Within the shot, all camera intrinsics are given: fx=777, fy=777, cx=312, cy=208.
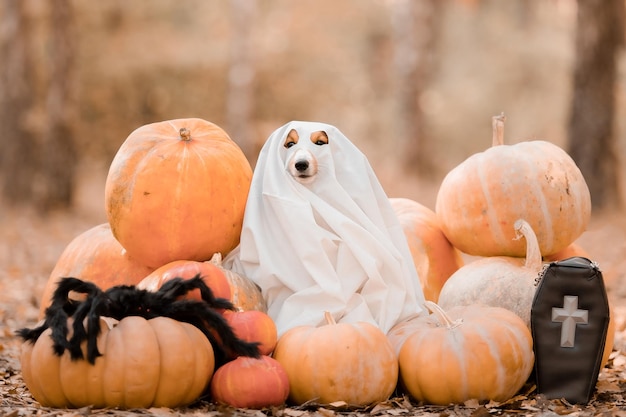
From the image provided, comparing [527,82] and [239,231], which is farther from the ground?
[527,82]

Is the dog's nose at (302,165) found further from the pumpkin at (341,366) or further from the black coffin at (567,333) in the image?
the black coffin at (567,333)

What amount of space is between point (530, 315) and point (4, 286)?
15.7 ft

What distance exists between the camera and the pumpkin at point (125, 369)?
2.97 metres

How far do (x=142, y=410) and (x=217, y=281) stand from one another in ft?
2.31

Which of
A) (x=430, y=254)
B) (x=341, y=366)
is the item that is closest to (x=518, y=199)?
(x=430, y=254)

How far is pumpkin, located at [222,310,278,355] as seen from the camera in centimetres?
334

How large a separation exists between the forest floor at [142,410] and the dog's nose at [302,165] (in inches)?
45.9

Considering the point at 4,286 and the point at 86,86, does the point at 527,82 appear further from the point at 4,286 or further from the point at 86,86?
the point at 4,286

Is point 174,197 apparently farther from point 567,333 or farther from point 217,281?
point 567,333

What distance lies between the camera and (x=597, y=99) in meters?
9.09

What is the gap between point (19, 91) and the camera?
10922mm

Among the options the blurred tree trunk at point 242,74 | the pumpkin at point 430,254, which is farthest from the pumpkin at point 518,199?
the blurred tree trunk at point 242,74

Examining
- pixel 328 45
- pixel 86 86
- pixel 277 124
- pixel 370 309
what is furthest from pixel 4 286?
pixel 328 45

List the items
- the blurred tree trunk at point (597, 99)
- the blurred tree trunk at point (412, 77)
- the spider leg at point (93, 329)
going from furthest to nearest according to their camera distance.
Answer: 1. the blurred tree trunk at point (412, 77)
2. the blurred tree trunk at point (597, 99)
3. the spider leg at point (93, 329)
